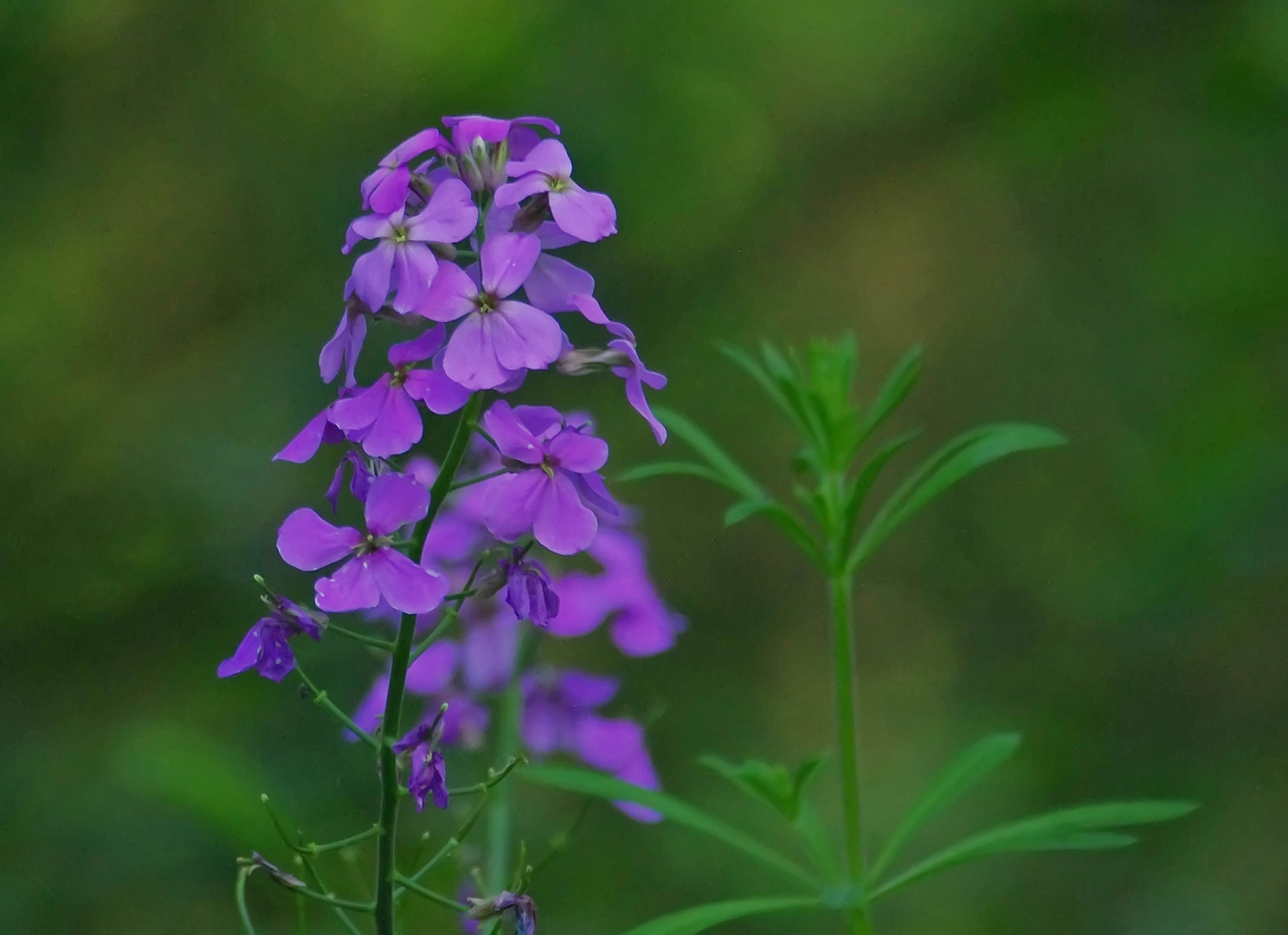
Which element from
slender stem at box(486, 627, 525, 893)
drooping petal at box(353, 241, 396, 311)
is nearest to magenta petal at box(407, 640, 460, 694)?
slender stem at box(486, 627, 525, 893)

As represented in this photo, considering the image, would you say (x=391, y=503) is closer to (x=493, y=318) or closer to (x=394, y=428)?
(x=394, y=428)

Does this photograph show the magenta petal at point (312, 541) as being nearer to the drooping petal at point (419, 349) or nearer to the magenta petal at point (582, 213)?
the drooping petal at point (419, 349)

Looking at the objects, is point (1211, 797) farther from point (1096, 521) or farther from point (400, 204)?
point (400, 204)

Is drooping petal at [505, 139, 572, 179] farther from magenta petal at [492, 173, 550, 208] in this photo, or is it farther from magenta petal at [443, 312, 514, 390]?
magenta petal at [443, 312, 514, 390]

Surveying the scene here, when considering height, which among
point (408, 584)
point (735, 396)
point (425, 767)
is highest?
point (735, 396)

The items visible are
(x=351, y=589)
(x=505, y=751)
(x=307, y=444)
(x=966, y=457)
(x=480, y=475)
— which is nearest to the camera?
(x=351, y=589)

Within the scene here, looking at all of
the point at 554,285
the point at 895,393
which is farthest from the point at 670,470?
the point at 554,285

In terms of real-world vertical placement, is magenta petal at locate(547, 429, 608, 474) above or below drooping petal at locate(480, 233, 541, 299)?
below
